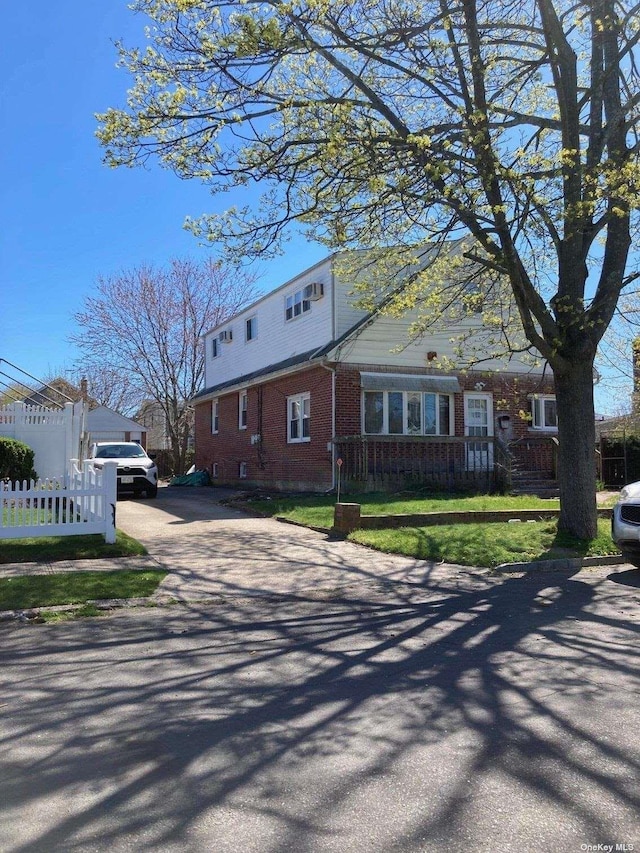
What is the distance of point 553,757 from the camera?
11.8 feet

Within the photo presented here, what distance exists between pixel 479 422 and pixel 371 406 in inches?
152

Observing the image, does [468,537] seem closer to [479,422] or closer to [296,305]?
[479,422]

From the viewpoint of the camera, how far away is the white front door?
775 inches

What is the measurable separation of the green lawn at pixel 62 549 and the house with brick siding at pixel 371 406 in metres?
7.93

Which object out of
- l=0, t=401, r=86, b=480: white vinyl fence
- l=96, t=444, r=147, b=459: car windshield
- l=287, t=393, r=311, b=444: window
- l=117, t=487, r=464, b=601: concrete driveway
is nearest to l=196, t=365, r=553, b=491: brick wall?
l=287, t=393, r=311, b=444: window

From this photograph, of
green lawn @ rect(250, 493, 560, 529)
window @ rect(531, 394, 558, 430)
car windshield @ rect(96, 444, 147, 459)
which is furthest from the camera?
window @ rect(531, 394, 558, 430)

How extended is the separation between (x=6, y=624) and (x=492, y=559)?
6168 millimetres

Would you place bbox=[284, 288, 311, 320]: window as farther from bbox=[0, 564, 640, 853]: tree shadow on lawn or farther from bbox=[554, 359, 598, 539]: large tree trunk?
bbox=[0, 564, 640, 853]: tree shadow on lawn

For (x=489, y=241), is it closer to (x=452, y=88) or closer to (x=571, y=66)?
(x=452, y=88)

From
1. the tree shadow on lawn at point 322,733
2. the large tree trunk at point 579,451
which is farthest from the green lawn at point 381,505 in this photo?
the tree shadow on lawn at point 322,733

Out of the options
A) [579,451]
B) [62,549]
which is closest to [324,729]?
[62,549]

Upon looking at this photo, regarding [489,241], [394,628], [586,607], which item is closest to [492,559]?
[586,607]

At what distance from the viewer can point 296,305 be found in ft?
68.4

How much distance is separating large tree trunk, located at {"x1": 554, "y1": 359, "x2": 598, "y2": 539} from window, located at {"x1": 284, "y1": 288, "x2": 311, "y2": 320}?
10536 mm
